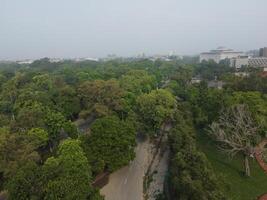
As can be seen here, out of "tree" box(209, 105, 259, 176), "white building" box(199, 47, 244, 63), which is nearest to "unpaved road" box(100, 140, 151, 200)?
"tree" box(209, 105, 259, 176)

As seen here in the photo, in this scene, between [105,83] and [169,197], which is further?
[105,83]

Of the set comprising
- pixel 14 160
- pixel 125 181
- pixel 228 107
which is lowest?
pixel 125 181

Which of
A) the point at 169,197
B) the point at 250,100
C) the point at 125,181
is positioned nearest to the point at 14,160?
the point at 125,181

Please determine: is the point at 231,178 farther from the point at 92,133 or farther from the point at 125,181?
the point at 92,133

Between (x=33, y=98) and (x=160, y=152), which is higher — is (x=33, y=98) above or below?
above

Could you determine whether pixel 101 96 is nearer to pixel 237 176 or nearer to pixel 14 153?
pixel 14 153

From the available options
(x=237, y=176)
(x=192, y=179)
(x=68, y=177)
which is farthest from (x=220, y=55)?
(x=68, y=177)
